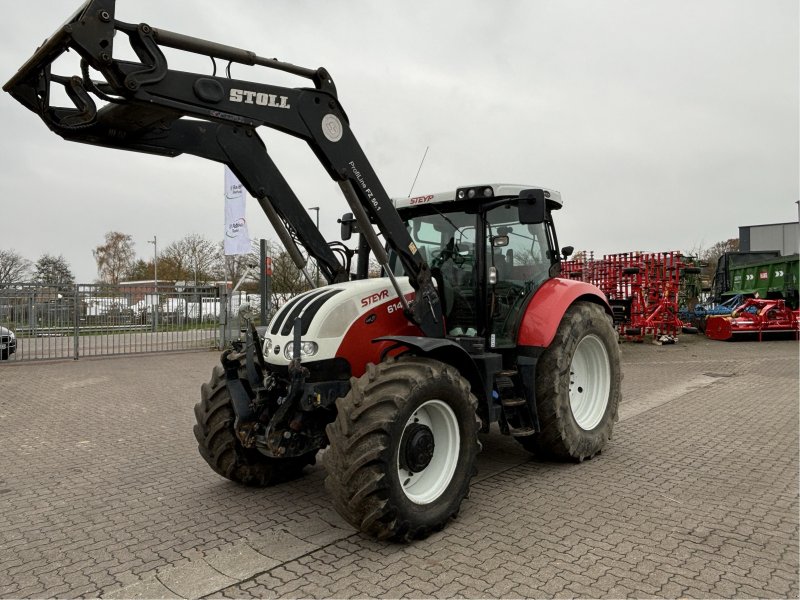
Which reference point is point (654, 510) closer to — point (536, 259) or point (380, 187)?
point (536, 259)

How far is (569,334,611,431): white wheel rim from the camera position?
5.63 m

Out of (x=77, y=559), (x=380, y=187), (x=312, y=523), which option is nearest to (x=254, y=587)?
(x=312, y=523)

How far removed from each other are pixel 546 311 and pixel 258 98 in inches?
115

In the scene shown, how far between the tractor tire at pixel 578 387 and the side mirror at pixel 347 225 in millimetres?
2114

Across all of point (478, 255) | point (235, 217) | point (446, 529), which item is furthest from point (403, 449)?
Result: point (235, 217)

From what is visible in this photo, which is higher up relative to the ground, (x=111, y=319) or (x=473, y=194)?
(x=473, y=194)

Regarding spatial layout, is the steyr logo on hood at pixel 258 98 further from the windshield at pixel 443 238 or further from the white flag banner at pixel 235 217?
the white flag banner at pixel 235 217

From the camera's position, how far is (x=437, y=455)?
3943 mm

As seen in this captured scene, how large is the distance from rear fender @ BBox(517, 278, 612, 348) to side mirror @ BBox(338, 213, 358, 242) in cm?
180

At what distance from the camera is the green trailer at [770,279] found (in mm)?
17391

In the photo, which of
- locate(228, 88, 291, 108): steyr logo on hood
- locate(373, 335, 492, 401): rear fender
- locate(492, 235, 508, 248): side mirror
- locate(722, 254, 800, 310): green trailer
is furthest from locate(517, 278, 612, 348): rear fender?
locate(722, 254, 800, 310): green trailer

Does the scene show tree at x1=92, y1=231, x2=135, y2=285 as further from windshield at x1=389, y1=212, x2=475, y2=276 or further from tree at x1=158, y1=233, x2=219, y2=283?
windshield at x1=389, y1=212, x2=475, y2=276

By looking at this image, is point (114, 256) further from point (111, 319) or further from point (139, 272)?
point (111, 319)

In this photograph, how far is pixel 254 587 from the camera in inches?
120
